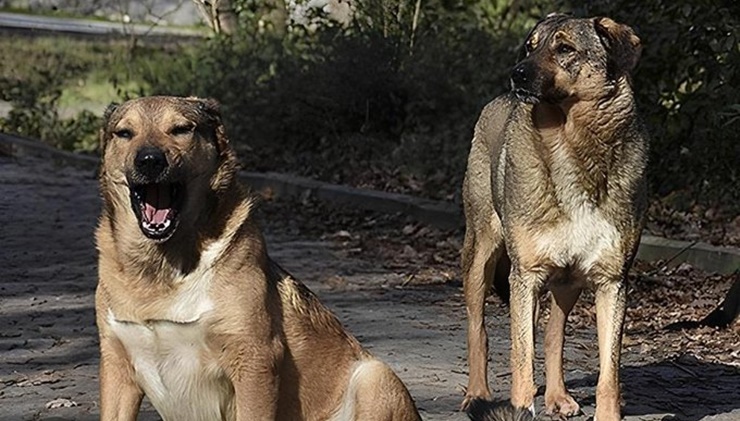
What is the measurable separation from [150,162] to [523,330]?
6.89 feet

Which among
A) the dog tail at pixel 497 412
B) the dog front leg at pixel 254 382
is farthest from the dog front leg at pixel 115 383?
the dog tail at pixel 497 412

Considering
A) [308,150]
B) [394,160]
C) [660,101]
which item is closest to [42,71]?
[308,150]

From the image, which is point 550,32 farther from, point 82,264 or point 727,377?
point 82,264

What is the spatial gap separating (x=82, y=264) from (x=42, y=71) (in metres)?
10.5

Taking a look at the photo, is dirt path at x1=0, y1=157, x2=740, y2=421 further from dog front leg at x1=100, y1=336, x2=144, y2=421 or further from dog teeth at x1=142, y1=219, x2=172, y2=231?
dog teeth at x1=142, y1=219, x2=172, y2=231

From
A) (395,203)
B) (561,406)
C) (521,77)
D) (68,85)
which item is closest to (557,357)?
(561,406)

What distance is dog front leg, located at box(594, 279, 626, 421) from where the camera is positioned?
6070mm

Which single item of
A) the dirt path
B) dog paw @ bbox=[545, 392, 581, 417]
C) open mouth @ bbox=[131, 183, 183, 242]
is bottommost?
the dirt path

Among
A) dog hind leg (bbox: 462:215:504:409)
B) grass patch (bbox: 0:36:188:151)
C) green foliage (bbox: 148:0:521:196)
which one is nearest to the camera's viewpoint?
dog hind leg (bbox: 462:215:504:409)

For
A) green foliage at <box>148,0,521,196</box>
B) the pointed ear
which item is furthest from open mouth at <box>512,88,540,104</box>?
green foliage at <box>148,0,521,196</box>

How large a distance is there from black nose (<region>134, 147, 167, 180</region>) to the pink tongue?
0.68ft

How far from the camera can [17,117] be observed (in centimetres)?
1978

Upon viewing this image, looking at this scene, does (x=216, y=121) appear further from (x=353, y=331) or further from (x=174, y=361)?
(x=353, y=331)

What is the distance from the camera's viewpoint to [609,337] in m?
6.16
